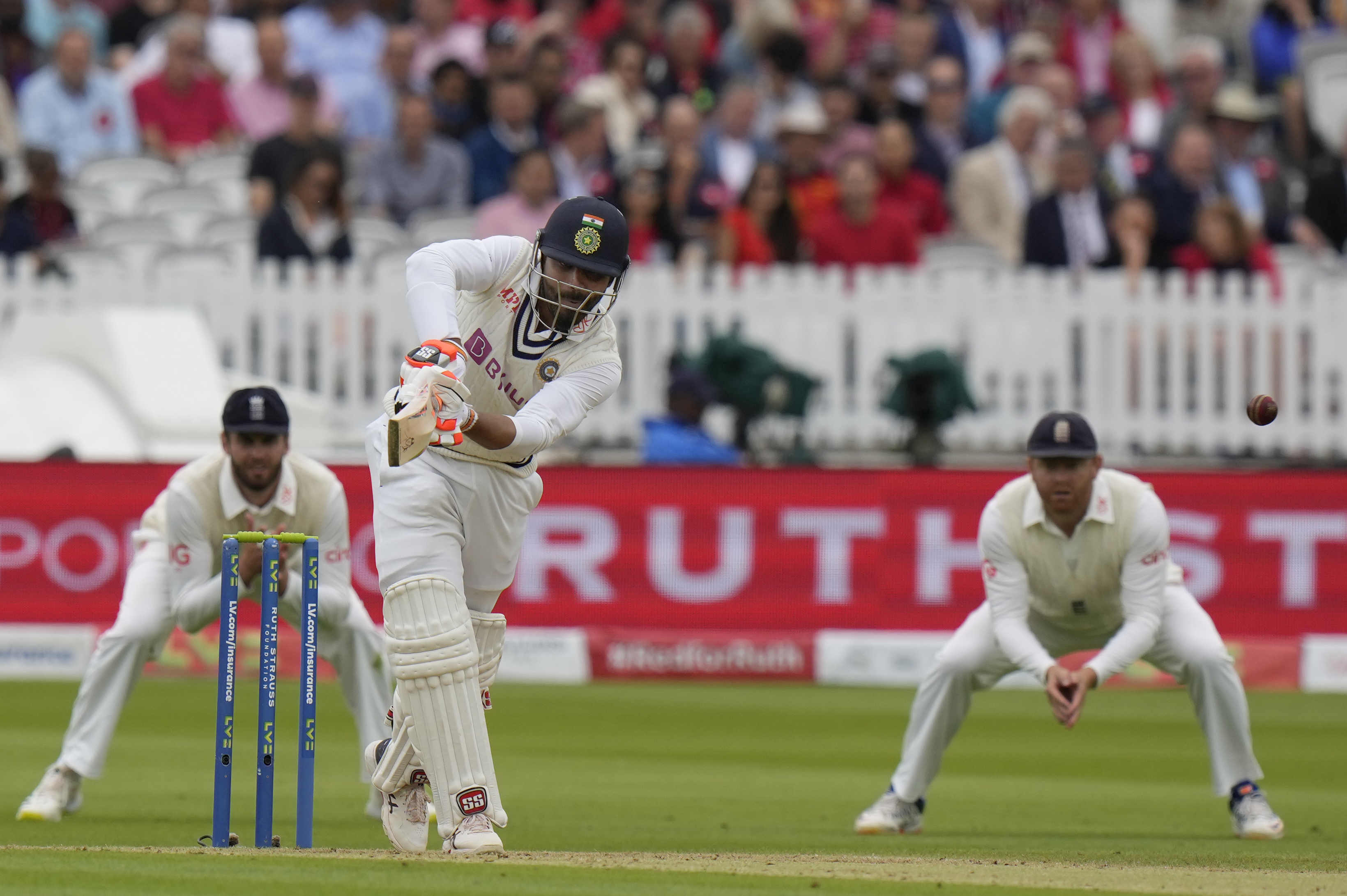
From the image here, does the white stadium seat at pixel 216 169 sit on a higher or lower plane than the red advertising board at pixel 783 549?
higher

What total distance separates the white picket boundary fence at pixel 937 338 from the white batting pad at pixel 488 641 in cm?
692

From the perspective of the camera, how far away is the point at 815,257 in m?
13.8

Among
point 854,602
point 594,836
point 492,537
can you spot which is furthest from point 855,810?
point 854,602

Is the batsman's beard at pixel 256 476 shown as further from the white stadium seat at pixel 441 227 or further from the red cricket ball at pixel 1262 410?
the white stadium seat at pixel 441 227

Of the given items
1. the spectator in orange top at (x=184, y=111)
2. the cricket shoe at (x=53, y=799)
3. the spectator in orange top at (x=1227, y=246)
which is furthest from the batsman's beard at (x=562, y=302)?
the spectator in orange top at (x=184, y=111)

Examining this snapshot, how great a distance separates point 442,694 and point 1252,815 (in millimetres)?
2895

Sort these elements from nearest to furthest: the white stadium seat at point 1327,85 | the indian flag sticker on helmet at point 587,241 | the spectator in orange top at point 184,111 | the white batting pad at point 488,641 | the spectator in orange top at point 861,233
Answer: the indian flag sticker on helmet at point 587,241, the white batting pad at point 488,641, the spectator in orange top at point 861,233, the spectator in orange top at point 184,111, the white stadium seat at point 1327,85

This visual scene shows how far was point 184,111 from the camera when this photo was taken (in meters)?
15.1

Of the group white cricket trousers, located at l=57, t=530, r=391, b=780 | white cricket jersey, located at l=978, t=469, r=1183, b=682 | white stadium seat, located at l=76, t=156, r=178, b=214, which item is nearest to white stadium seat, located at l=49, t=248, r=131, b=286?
white stadium seat, located at l=76, t=156, r=178, b=214

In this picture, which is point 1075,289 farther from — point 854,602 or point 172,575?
point 172,575

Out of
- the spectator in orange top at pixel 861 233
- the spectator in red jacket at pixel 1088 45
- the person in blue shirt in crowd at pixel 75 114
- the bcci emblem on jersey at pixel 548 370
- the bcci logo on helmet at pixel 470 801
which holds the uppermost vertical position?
the spectator in red jacket at pixel 1088 45

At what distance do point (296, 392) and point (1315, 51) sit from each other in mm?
7507

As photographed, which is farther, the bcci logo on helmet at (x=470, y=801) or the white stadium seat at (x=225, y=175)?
the white stadium seat at (x=225, y=175)

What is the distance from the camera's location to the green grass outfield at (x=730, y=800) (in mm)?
5328
